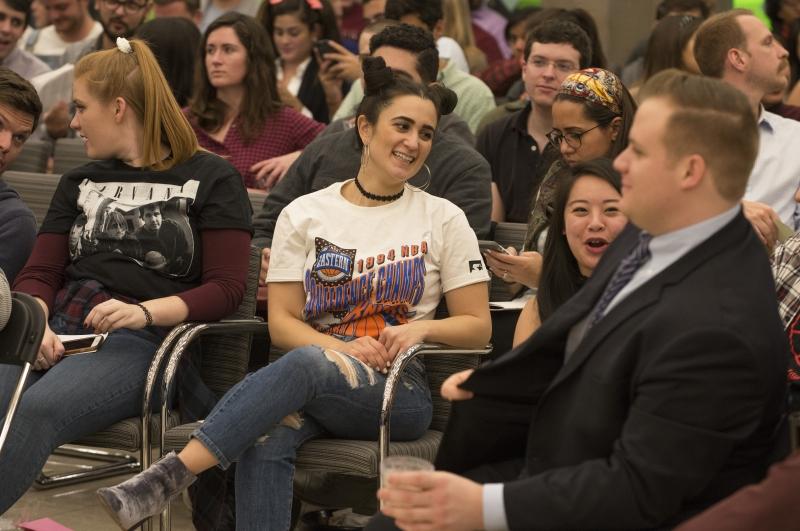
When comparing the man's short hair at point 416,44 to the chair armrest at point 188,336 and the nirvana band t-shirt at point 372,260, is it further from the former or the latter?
the chair armrest at point 188,336

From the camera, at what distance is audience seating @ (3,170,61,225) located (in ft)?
14.9

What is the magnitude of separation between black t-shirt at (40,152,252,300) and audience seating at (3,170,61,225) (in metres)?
0.78

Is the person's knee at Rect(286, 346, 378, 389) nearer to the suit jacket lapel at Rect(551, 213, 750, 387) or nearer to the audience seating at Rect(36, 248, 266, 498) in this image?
the audience seating at Rect(36, 248, 266, 498)

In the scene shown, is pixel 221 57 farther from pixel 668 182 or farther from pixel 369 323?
pixel 668 182

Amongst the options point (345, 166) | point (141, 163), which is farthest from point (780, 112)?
point (141, 163)

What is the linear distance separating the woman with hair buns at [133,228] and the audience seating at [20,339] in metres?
0.53

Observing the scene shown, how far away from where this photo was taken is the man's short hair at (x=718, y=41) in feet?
13.0

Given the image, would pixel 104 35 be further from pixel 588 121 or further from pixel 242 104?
pixel 588 121

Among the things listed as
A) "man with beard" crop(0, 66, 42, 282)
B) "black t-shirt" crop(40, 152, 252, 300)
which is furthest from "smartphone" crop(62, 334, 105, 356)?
"man with beard" crop(0, 66, 42, 282)

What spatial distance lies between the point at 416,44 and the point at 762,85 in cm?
124

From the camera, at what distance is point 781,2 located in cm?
680

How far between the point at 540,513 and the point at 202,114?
3546 millimetres

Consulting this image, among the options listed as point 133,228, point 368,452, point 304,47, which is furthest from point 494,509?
point 304,47

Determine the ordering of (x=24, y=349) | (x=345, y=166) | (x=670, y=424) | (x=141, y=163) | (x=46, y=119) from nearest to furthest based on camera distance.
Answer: (x=670, y=424)
(x=24, y=349)
(x=141, y=163)
(x=345, y=166)
(x=46, y=119)
